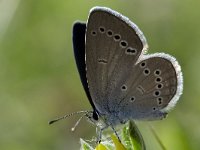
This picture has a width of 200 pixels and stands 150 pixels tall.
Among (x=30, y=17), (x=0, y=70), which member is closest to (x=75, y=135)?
(x=0, y=70)

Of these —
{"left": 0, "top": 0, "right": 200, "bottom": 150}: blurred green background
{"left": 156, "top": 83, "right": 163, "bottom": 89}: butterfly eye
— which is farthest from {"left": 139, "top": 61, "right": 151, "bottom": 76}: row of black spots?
{"left": 0, "top": 0, "right": 200, "bottom": 150}: blurred green background

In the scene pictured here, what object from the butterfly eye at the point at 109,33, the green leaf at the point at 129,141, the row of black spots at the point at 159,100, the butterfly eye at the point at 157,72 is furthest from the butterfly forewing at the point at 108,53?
the green leaf at the point at 129,141

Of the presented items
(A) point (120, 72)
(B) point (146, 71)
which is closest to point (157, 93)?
(B) point (146, 71)

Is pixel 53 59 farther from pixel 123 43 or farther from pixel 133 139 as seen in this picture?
pixel 133 139

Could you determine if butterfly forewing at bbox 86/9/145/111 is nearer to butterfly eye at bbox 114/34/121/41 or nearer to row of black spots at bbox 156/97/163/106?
butterfly eye at bbox 114/34/121/41

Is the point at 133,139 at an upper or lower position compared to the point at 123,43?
lower
